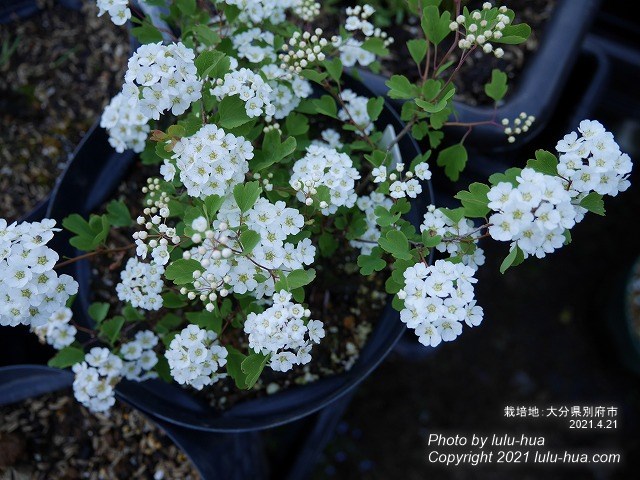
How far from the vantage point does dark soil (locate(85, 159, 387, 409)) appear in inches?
66.5

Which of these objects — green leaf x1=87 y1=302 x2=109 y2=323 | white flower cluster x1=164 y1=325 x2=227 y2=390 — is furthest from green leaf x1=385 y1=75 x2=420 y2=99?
green leaf x1=87 y1=302 x2=109 y2=323

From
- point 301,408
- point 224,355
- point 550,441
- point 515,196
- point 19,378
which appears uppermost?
point 515,196

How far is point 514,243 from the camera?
117 cm

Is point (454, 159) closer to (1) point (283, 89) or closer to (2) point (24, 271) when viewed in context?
(1) point (283, 89)

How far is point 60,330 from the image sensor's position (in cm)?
150

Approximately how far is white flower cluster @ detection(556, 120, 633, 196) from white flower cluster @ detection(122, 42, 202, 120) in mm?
725

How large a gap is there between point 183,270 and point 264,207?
0.66 ft

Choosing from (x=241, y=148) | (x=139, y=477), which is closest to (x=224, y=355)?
(x=241, y=148)

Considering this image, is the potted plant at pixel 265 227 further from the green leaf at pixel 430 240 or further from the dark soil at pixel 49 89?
the dark soil at pixel 49 89

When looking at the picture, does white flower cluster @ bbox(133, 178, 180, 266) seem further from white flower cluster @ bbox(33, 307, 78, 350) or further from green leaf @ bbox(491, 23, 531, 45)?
green leaf @ bbox(491, 23, 531, 45)

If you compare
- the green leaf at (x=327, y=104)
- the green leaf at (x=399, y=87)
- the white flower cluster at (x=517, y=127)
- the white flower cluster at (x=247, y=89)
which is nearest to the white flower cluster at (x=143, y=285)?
the white flower cluster at (x=247, y=89)

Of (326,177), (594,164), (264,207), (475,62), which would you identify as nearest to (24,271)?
(264,207)

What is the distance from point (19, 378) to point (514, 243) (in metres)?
1.29

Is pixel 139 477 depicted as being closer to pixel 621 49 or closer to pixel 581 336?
pixel 581 336
